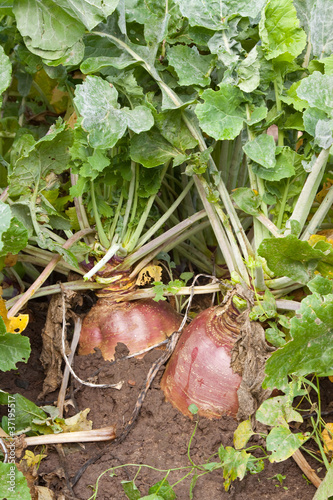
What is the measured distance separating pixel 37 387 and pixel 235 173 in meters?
1.08

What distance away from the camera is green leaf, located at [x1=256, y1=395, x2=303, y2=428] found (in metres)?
1.18

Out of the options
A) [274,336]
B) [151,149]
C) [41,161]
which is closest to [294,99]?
[151,149]

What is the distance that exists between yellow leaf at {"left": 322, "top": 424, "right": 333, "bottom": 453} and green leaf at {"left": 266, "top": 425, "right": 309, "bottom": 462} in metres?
0.16

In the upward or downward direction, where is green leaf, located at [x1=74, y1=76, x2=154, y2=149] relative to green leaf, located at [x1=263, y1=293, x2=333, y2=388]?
upward

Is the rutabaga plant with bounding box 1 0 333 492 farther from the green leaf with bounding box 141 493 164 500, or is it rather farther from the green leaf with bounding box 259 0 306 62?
the green leaf with bounding box 141 493 164 500

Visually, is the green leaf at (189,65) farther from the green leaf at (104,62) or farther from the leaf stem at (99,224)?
the leaf stem at (99,224)

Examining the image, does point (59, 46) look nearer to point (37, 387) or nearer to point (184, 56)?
point (184, 56)

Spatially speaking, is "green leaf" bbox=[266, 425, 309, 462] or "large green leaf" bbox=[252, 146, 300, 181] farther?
"large green leaf" bbox=[252, 146, 300, 181]

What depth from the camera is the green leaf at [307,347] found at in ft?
3.49

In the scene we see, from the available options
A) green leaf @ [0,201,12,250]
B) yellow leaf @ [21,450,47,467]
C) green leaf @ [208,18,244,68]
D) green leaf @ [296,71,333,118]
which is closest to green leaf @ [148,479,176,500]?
yellow leaf @ [21,450,47,467]

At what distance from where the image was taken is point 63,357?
1644 mm

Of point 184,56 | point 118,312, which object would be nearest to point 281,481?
point 118,312

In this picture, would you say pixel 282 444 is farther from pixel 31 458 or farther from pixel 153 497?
pixel 31 458

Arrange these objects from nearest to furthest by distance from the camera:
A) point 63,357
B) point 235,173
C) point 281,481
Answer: point 281,481 → point 63,357 → point 235,173
